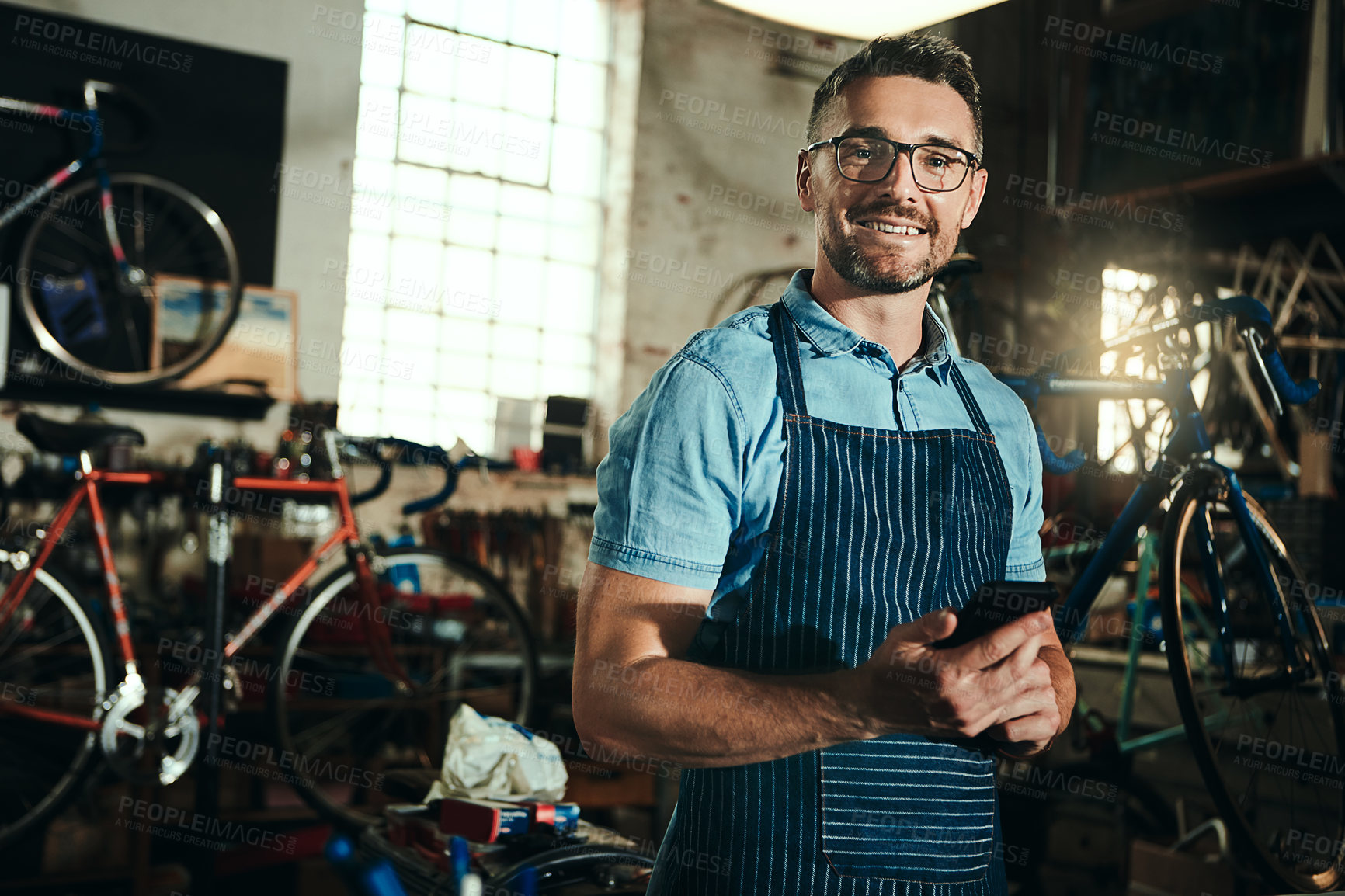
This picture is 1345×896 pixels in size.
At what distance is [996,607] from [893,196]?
0.55 m

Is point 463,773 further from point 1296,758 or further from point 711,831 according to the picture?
point 1296,758

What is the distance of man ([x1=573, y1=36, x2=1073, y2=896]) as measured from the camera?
40.1 inches

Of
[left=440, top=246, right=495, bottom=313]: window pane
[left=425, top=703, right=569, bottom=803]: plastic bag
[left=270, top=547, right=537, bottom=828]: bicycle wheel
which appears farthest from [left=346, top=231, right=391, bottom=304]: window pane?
[left=425, top=703, right=569, bottom=803]: plastic bag

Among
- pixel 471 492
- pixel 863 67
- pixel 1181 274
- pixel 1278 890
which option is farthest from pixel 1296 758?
pixel 471 492

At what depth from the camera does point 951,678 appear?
2.93 feet

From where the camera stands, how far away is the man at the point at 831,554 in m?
1.02

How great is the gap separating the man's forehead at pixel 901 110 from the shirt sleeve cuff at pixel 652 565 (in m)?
0.57

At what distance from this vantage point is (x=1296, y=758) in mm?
2154

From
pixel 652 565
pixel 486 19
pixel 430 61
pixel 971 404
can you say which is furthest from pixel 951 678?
pixel 486 19

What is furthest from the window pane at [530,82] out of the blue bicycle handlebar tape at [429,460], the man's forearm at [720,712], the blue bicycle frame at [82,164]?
the man's forearm at [720,712]

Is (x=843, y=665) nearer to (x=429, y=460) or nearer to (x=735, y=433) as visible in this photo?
(x=735, y=433)

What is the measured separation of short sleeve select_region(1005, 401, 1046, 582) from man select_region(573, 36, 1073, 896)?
0.05m

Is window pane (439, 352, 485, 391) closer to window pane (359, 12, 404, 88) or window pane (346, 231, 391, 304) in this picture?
window pane (346, 231, 391, 304)

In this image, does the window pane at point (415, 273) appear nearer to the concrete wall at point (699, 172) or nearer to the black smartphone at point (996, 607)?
the concrete wall at point (699, 172)
